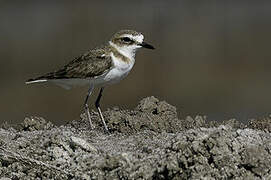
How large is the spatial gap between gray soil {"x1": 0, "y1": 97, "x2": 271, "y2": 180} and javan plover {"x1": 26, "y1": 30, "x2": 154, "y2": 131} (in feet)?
4.61

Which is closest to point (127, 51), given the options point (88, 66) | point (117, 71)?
point (117, 71)

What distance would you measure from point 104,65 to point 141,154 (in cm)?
301

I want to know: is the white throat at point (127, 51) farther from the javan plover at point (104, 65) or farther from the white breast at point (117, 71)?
the white breast at point (117, 71)

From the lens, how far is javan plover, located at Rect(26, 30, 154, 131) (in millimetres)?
11469

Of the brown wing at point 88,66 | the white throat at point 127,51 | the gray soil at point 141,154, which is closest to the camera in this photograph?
the gray soil at point 141,154

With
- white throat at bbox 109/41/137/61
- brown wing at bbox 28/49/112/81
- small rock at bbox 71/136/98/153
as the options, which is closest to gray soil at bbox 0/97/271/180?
small rock at bbox 71/136/98/153

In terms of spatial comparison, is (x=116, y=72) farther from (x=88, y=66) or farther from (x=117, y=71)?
(x=88, y=66)

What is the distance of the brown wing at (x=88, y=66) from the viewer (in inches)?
450

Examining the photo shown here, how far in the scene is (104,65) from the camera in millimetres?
11438

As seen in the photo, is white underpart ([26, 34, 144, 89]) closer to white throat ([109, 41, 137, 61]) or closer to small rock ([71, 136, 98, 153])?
white throat ([109, 41, 137, 61])

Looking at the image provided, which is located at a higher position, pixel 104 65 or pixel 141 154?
pixel 104 65

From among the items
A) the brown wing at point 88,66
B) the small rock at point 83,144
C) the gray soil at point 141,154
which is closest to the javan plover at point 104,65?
the brown wing at point 88,66

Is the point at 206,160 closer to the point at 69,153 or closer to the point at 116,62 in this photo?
the point at 69,153

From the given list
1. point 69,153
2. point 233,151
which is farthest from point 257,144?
point 69,153
